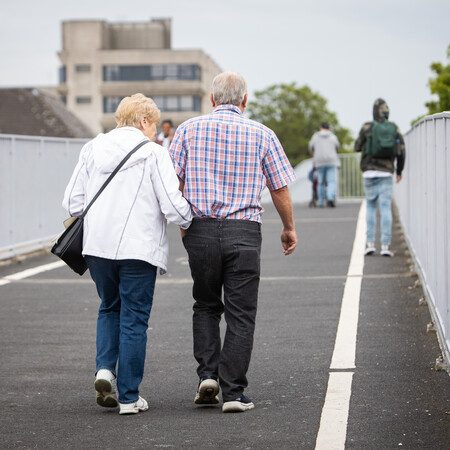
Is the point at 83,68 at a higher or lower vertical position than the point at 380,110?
higher

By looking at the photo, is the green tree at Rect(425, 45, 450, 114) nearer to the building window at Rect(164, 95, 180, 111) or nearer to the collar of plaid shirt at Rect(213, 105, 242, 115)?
the collar of plaid shirt at Rect(213, 105, 242, 115)

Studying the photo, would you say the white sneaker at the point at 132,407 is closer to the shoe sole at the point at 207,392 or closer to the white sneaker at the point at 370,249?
the shoe sole at the point at 207,392

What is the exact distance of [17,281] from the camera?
1442cm

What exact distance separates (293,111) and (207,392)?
470 feet

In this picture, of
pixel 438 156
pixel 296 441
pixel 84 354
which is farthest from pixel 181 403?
pixel 438 156

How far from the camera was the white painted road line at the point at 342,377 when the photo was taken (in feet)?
20.6

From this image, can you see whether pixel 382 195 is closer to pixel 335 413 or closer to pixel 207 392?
pixel 207 392

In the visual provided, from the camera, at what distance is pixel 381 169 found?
15852mm

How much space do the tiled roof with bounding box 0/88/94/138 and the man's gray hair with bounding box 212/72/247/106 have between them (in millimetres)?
79930

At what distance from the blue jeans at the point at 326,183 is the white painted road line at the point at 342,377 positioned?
16967 mm

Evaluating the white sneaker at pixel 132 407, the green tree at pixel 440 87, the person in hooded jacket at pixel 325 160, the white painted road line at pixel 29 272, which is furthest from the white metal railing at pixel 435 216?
the green tree at pixel 440 87

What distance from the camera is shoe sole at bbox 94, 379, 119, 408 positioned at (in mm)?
7027

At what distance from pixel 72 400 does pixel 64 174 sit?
43.5ft

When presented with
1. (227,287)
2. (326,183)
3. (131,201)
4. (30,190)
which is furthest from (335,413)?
(326,183)
